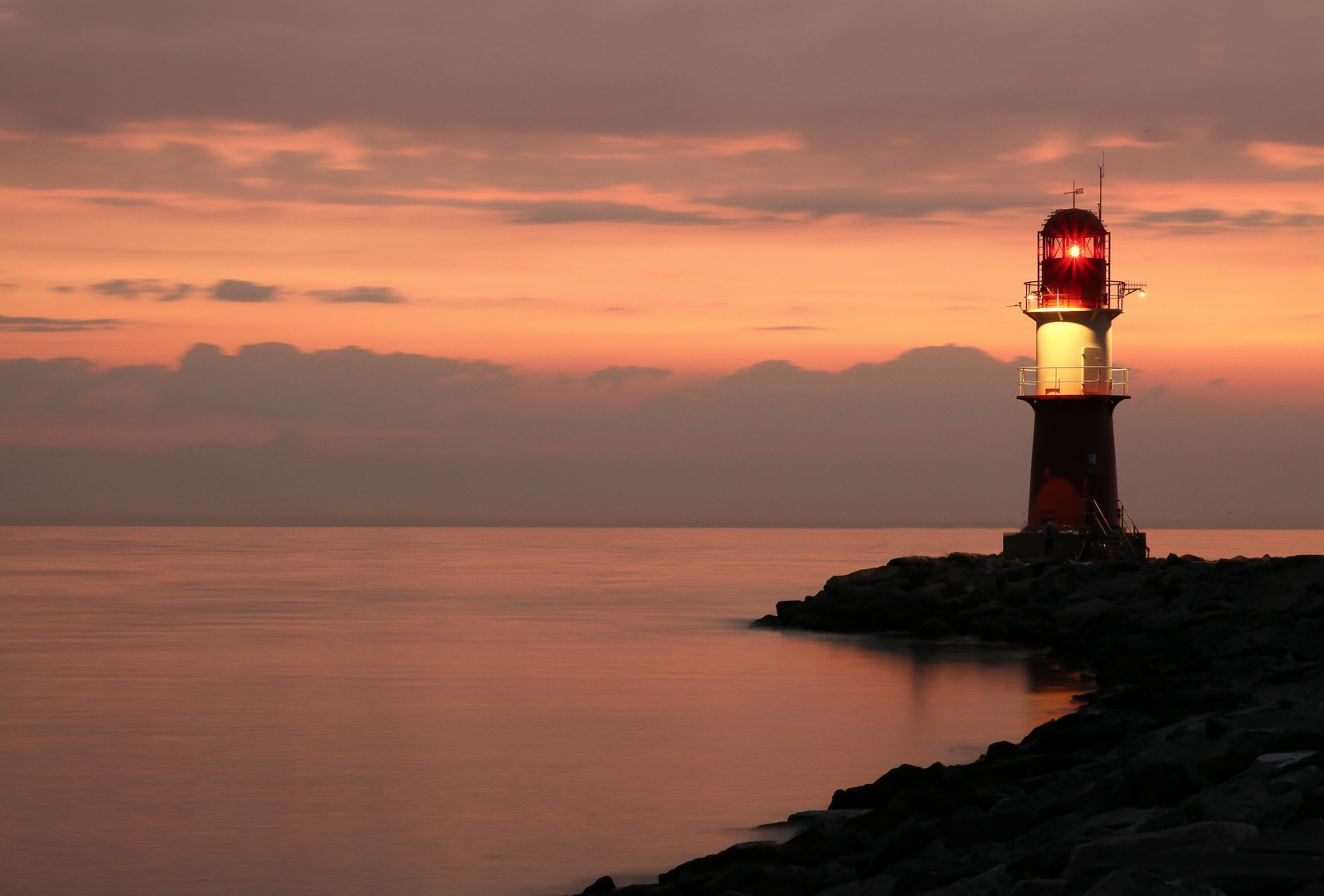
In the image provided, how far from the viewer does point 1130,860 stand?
6.58 metres

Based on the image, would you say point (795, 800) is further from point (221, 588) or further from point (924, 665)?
point (221, 588)

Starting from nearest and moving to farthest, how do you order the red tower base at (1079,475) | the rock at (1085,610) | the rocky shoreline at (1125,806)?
the rocky shoreline at (1125,806), the rock at (1085,610), the red tower base at (1079,475)

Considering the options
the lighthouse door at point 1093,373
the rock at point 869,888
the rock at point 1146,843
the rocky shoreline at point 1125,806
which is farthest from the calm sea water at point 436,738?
the lighthouse door at point 1093,373

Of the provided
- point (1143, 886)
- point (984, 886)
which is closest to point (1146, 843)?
point (1143, 886)

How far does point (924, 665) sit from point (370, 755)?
→ 12.4 metres

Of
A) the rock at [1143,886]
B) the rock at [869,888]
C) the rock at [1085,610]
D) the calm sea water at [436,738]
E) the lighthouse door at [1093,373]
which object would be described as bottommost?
the calm sea water at [436,738]

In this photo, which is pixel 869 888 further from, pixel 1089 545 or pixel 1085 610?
pixel 1089 545

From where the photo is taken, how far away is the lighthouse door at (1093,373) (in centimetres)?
3098

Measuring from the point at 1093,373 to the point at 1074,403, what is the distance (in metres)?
0.87

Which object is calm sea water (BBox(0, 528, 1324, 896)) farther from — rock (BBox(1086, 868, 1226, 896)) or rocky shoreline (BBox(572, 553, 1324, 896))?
rock (BBox(1086, 868, 1226, 896))

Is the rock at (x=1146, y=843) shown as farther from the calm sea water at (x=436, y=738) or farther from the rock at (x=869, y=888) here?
the calm sea water at (x=436, y=738)

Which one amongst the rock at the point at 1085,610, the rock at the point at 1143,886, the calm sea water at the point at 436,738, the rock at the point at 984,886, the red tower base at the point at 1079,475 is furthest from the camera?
the red tower base at the point at 1079,475

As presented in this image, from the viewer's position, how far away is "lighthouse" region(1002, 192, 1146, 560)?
101ft

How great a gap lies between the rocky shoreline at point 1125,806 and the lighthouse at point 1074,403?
8801 millimetres
